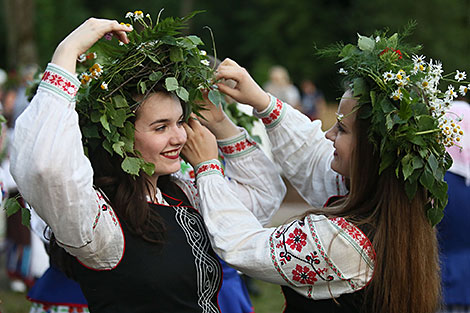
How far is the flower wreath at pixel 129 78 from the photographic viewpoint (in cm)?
222

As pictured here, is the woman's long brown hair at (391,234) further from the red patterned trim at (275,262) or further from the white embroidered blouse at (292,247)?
the red patterned trim at (275,262)

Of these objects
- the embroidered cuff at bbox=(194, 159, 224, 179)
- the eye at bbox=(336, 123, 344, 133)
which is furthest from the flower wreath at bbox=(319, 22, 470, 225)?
the embroidered cuff at bbox=(194, 159, 224, 179)

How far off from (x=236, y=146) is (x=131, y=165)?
69cm

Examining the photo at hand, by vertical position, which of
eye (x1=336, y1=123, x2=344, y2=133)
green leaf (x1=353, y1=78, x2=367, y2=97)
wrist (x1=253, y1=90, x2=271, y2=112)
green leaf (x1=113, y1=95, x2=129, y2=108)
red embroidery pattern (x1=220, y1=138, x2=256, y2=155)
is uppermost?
wrist (x1=253, y1=90, x2=271, y2=112)

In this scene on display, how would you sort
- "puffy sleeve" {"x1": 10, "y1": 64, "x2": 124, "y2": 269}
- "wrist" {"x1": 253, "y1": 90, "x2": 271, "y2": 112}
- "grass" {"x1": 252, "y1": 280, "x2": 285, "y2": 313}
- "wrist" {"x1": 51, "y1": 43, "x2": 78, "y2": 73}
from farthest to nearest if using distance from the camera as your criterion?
"grass" {"x1": 252, "y1": 280, "x2": 285, "y2": 313} → "wrist" {"x1": 253, "y1": 90, "x2": 271, "y2": 112} → "wrist" {"x1": 51, "y1": 43, "x2": 78, "y2": 73} → "puffy sleeve" {"x1": 10, "y1": 64, "x2": 124, "y2": 269}

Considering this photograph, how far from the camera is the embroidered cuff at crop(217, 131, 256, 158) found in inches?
110

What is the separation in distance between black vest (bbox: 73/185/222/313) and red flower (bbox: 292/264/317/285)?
377 mm

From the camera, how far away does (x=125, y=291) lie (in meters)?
2.19

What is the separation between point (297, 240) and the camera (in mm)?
2211

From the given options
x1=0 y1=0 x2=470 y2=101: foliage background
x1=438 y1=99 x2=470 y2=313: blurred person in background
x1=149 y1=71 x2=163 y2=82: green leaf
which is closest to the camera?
x1=149 y1=71 x2=163 y2=82: green leaf

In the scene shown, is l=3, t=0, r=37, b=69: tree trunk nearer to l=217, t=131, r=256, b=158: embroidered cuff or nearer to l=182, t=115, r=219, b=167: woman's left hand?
l=217, t=131, r=256, b=158: embroidered cuff

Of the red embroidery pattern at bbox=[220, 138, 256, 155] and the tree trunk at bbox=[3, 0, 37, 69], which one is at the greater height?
the tree trunk at bbox=[3, 0, 37, 69]

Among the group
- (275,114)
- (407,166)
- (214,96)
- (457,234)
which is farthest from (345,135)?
(457,234)

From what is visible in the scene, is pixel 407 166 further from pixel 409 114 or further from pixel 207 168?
pixel 207 168
